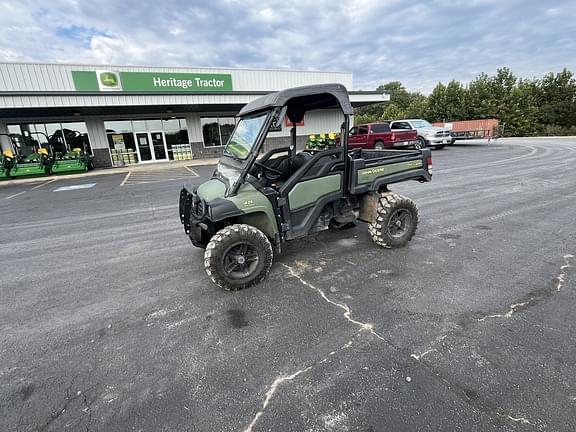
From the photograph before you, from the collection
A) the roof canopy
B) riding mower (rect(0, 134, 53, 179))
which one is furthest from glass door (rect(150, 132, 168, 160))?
the roof canopy

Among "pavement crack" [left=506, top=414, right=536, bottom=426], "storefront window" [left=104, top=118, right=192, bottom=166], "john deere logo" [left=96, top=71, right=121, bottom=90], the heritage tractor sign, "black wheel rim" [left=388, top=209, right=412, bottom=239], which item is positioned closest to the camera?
"pavement crack" [left=506, top=414, right=536, bottom=426]

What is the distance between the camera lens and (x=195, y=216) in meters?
3.55

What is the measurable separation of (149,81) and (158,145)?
4388 mm

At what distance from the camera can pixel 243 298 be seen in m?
3.25

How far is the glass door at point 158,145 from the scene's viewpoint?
2125cm

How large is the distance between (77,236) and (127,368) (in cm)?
462

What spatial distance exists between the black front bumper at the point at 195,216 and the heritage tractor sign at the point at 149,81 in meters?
17.7

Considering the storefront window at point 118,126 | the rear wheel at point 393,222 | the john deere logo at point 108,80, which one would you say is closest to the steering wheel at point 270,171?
the rear wheel at point 393,222

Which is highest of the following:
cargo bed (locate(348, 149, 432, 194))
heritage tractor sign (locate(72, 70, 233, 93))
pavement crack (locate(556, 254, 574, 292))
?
heritage tractor sign (locate(72, 70, 233, 93))

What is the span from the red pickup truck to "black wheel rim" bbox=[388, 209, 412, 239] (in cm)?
1264

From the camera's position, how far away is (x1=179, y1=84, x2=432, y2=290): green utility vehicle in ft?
10.8

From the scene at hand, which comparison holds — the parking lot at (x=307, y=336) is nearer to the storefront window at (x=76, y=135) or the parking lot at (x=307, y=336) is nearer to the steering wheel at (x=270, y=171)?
the steering wheel at (x=270, y=171)

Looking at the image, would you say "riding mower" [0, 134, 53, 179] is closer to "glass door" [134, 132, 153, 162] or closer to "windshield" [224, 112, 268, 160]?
"glass door" [134, 132, 153, 162]

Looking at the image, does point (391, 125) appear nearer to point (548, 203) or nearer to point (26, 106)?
point (548, 203)
